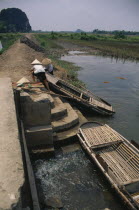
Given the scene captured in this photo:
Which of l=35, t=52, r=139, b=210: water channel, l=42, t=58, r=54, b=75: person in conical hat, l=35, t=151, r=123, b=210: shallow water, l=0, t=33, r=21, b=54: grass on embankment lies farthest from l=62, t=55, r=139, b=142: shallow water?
l=0, t=33, r=21, b=54: grass on embankment

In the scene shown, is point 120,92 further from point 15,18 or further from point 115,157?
point 15,18

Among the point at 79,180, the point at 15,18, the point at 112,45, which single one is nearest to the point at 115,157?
the point at 79,180

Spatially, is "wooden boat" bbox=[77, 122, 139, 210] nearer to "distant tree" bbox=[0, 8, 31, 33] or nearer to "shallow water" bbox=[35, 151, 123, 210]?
"shallow water" bbox=[35, 151, 123, 210]

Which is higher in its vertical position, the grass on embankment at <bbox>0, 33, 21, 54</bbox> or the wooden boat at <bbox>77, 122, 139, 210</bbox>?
the grass on embankment at <bbox>0, 33, 21, 54</bbox>

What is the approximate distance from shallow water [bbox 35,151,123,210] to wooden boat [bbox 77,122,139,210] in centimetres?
48

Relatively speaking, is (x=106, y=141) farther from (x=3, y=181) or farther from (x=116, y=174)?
(x=3, y=181)

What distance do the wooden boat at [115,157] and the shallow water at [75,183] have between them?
48 centimetres

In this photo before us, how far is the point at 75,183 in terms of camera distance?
541cm

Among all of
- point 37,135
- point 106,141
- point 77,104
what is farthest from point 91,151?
point 77,104

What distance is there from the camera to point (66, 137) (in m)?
6.88

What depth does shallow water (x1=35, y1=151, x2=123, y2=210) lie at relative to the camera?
4.84m

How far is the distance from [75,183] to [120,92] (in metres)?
9.83

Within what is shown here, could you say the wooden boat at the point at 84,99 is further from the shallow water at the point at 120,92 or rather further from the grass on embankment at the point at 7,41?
the grass on embankment at the point at 7,41

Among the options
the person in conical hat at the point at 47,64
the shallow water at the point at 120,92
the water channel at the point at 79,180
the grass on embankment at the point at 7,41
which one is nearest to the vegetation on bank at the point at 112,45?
the grass on embankment at the point at 7,41
